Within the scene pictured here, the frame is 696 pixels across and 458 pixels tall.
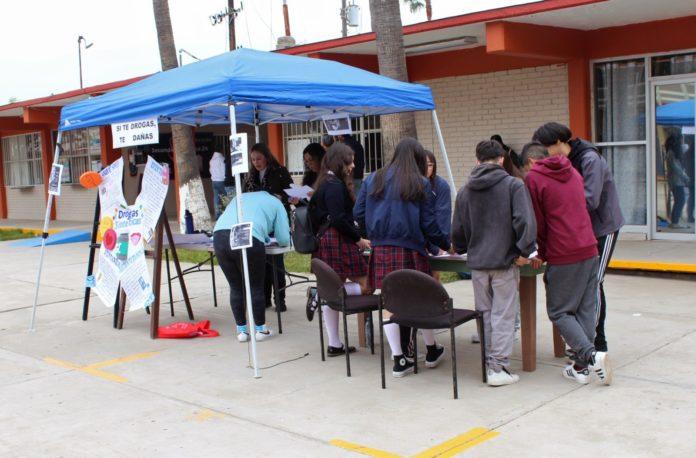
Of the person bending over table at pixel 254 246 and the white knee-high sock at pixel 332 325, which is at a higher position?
the person bending over table at pixel 254 246

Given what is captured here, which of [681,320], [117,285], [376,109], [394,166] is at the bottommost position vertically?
[681,320]

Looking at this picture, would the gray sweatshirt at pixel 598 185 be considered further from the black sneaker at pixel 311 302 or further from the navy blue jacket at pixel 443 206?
the black sneaker at pixel 311 302

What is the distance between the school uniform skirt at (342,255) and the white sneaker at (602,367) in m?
1.94

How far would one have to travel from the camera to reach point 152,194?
24.4 ft

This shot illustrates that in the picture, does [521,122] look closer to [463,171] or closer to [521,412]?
[463,171]

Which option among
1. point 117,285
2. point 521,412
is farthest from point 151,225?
point 521,412

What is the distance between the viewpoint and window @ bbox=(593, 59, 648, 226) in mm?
11391

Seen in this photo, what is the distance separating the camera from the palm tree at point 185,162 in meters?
14.4

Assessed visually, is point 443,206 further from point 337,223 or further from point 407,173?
point 337,223

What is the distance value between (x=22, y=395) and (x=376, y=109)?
4.17 m

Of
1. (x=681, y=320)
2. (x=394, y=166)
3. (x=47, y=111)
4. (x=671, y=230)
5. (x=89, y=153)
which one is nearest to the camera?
(x=394, y=166)

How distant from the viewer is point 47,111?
20.1 meters

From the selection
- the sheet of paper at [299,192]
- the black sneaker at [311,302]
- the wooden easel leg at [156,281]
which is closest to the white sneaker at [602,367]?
the black sneaker at [311,302]

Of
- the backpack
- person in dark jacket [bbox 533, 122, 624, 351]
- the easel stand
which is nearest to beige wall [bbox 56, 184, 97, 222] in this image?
the easel stand
